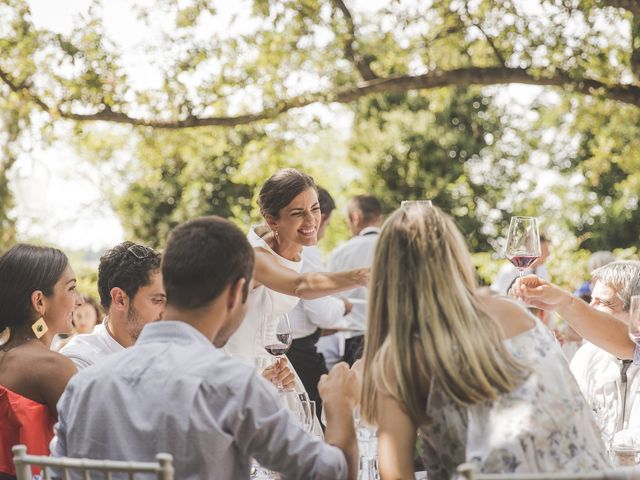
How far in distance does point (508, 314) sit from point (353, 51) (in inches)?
261

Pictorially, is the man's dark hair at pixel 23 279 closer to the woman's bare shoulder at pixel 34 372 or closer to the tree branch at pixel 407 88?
the woman's bare shoulder at pixel 34 372

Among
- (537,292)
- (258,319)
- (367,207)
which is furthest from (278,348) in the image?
(367,207)

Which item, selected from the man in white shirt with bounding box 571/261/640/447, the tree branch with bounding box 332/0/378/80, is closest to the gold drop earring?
the man in white shirt with bounding box 571/261/640/447

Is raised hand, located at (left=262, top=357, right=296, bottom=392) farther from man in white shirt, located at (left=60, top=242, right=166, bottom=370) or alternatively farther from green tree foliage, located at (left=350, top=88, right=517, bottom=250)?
green tree foliage, located at (left=350, top=88, right=517, bottom=250)

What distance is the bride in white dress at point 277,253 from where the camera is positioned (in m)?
3.90

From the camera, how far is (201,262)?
211 centimetres

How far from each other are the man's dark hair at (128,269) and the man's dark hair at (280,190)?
0.79 meters

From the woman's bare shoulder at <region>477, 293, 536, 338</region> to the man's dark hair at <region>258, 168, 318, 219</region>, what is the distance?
199 cm

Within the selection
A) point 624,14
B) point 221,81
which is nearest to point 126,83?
point 221,81

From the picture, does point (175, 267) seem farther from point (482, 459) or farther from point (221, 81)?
point (221, 81)

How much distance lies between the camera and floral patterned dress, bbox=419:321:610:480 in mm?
2047

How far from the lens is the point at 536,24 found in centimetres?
773

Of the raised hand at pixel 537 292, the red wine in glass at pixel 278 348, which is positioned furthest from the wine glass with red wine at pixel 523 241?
the red wine in glass at pixel 278 348

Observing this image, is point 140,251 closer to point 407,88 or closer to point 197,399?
point 197,399
